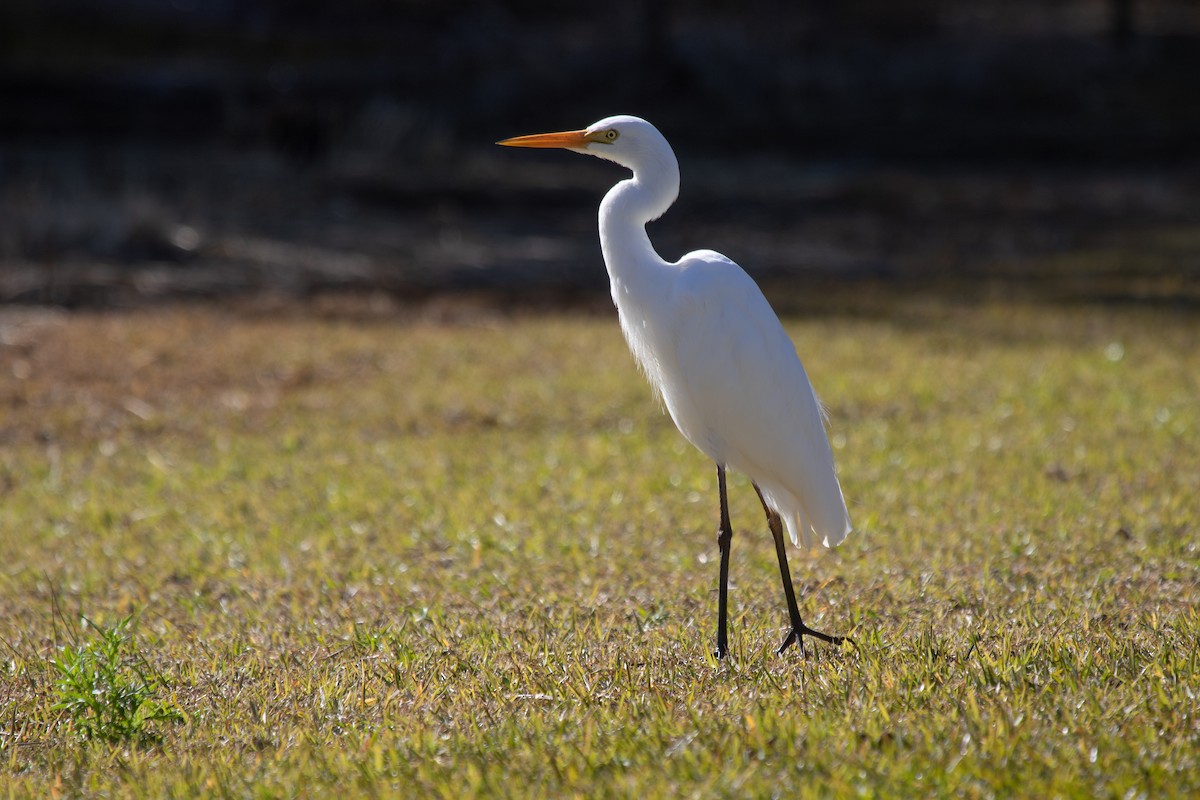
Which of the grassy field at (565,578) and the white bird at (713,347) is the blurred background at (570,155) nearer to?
the grassy field at (565,578)

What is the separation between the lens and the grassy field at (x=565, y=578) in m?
2.61

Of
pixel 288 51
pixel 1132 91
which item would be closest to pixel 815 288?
pixel 1132 91

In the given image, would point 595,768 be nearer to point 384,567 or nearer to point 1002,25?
point 384,567

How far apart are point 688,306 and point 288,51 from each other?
85.4ft

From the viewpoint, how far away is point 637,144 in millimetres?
3479

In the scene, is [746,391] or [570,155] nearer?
[746,391]

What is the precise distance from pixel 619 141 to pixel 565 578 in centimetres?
158

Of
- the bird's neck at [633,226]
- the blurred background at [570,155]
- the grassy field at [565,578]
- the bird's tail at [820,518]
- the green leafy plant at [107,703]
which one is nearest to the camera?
the grassy field at [565,578]

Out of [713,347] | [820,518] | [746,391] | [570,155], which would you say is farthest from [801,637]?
[570,155]

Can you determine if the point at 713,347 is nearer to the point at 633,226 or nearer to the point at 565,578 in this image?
the point at 633,226

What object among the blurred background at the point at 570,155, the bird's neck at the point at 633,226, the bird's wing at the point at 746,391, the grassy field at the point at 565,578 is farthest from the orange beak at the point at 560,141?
the blurred background at the point at 570,155

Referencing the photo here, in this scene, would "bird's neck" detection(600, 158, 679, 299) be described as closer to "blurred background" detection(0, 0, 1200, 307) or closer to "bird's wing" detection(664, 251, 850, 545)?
"bird's wing" detection(664, 251, 850, 545)

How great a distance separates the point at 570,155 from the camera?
1864 centimetres

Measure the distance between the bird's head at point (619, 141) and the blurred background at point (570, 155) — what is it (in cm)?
759
